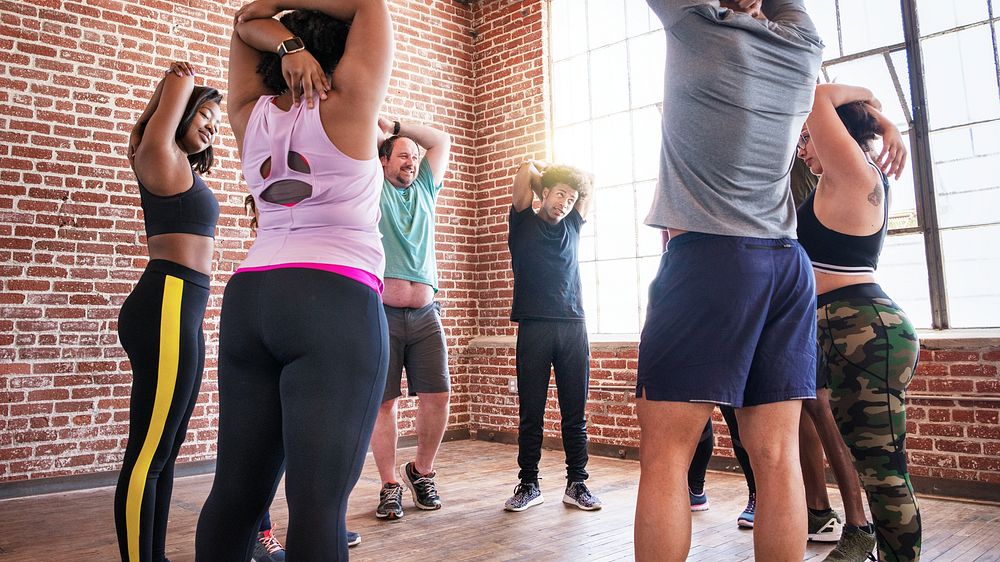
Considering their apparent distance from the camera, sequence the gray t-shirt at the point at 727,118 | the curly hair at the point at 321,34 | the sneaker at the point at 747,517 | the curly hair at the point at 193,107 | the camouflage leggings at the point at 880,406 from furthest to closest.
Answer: the sneaker at the point at 747,517
the curly hair at the point at 193,107
the camouflage leggings at the point at 880,406
the gray t-shirt at the point at 727,118
the curly hair at the point at 321,34

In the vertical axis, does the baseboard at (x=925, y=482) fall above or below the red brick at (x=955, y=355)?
below

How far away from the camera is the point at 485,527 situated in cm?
308

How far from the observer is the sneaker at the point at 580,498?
132 inches

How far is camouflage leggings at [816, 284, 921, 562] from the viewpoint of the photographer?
1.80 metres

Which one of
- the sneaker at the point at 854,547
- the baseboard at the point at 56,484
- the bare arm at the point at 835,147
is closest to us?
the bare arm at the point at 835,147

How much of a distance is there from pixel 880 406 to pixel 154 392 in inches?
74.5

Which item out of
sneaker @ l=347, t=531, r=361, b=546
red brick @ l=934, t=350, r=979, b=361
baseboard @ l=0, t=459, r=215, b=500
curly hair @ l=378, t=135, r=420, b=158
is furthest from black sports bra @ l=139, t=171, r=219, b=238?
red brick @ l=934, t=350, r=979, b=361

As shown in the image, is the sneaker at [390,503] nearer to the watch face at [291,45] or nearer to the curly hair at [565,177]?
the curly hair at [565,177]

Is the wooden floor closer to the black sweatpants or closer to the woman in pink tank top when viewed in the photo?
the black sweatpants

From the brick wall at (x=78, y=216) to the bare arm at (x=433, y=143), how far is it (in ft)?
6.26

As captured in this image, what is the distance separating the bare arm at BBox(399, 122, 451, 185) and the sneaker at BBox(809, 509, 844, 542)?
2142 mm

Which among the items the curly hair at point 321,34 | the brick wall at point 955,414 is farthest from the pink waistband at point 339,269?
the brick wall at point 955,414

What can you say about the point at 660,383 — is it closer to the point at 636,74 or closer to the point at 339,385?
the point at 339,385

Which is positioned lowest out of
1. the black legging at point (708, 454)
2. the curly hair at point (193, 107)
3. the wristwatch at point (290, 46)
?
the black legging at point (708, 454)
